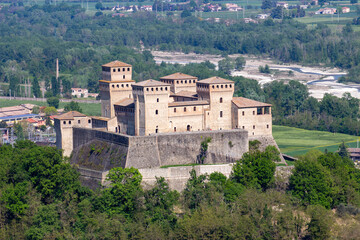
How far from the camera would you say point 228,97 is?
218ft

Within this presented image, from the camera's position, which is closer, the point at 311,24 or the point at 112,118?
the point at 112,118

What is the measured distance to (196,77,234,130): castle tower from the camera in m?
66.0

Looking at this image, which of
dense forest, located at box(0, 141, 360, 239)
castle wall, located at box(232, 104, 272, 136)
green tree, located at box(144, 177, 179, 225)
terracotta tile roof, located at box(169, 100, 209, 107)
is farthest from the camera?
castle wall, located at box(232, 104, 272, 136)

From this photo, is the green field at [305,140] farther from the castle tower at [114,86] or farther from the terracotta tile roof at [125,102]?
the terracotta tile roof at [125,102]

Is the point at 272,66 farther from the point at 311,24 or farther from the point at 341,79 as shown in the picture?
the point at 311,24

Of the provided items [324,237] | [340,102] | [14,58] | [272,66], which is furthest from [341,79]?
[324,237]

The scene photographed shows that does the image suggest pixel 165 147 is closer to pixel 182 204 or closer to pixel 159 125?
pixel 159 125

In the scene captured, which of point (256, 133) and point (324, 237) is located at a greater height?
point (256, 133)

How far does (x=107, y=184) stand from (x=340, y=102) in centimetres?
5140

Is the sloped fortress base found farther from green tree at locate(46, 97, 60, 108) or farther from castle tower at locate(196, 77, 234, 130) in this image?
green tree at locate(46, 97, 60, 108)

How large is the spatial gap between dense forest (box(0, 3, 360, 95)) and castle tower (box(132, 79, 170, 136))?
202 feet

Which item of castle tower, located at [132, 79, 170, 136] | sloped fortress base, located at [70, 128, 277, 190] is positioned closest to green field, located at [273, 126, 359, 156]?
sloped fortress base, located at [70, 128, 277, 190]

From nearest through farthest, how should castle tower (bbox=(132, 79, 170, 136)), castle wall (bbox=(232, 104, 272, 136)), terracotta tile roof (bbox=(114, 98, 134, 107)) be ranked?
castle tower (bbox=(132, 79, 170, 136)), terracotta tile roof (bbox=(114, 98, 134, 107)), castle wall (bbox=(232, 104, 272, 136))

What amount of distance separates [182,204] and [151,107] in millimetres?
7622
